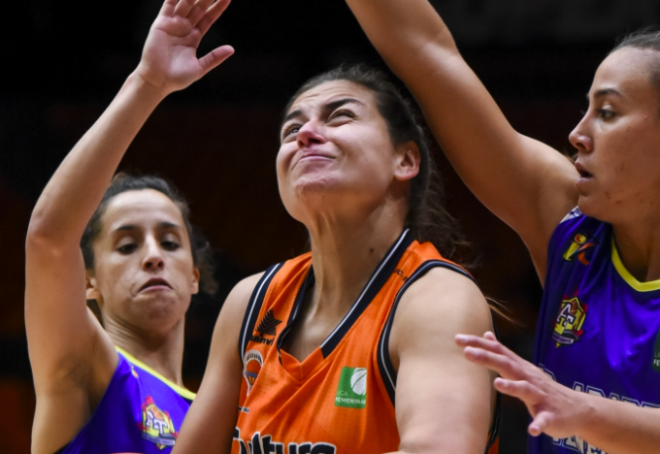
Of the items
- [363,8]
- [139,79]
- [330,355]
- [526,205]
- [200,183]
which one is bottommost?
[330,355]

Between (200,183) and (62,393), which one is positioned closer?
(62,393)

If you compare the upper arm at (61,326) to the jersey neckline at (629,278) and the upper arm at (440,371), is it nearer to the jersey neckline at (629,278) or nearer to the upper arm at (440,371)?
the upper arm at (440,371)

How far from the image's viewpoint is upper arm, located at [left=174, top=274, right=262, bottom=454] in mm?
2254

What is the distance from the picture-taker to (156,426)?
2.67 meters

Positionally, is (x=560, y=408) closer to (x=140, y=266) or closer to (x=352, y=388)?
(x=352, y=388)

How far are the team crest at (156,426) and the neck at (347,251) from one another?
2.49 ft

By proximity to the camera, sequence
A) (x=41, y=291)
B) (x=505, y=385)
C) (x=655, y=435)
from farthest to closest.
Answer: (x=41, y=291)
(x=655, y=435)
(x=505, y=385)

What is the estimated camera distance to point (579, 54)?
7.26 meters

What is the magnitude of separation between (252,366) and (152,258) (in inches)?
34.0

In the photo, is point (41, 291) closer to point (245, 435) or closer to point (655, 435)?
point (245, 435)

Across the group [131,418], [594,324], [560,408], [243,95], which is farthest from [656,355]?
[243,95]

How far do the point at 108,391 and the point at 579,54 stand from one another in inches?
232

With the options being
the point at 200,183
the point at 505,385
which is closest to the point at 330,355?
the point at 505,385

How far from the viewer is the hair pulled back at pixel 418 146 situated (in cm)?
239
